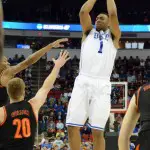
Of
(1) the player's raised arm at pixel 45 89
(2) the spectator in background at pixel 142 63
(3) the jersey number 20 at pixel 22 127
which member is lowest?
(3) the jersey number 20 at pixel 22 127

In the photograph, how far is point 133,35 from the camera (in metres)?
28.7

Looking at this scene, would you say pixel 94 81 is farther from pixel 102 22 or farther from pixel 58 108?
pixel 58 108

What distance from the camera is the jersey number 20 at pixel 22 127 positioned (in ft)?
11.3

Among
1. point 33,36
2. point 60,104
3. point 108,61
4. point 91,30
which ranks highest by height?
point 33,36

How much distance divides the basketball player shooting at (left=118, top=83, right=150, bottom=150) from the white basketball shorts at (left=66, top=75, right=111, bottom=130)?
8.47 feet

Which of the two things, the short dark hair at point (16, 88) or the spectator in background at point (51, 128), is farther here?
the spectator in background at point (51, 128)

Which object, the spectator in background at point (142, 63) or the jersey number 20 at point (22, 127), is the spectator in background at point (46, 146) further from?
the spectator in background at point (142, 63)

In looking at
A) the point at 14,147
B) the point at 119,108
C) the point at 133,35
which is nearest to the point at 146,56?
the point at 133,35

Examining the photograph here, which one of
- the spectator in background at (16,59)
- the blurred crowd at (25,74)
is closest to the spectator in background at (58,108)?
the blurred crowd at (25,74)

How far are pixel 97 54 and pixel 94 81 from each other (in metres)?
0.38

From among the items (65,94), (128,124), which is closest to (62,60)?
(128,124)

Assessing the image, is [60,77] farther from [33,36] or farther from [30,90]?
[33,36]

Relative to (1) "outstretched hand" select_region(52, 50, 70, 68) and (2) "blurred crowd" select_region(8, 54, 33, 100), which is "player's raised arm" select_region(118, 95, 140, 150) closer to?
(1) "outstretched hand" select_region(52, 50, 70, 68)

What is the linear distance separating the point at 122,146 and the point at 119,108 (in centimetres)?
736
